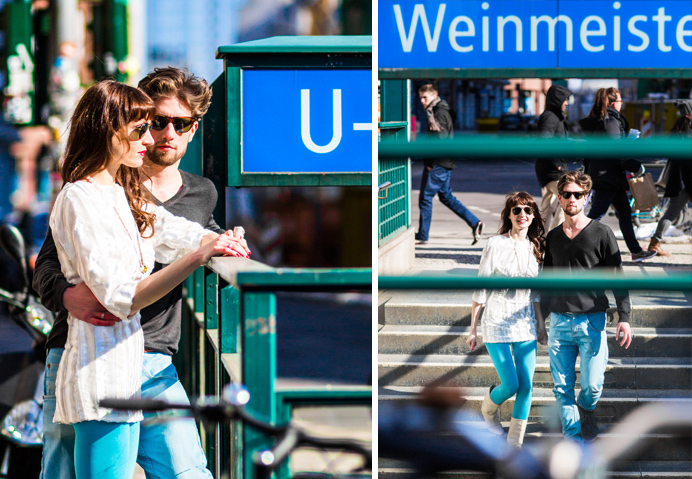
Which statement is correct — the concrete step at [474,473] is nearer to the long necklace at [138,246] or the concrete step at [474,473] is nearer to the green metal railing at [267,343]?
the green metal railing at [267,343]

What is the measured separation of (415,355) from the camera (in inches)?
163

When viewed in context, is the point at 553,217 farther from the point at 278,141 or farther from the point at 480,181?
the point at 480,181

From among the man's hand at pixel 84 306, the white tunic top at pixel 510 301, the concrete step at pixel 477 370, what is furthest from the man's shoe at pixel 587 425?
the man's hand at pixel 84 306

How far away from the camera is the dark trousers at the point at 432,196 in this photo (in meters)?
8.42

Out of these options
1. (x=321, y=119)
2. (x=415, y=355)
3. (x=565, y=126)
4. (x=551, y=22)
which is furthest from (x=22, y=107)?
(x=551, y=22)

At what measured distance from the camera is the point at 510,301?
1.94m

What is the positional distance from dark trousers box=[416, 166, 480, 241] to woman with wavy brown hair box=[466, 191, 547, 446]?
5.88 meters

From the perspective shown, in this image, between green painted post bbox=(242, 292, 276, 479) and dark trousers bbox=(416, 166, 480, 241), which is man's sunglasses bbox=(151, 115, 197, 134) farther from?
dark trousers bbox=(416, 166, 480, 241)

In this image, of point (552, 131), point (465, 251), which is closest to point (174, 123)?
point (552, 131)

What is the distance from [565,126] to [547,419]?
17.8ft

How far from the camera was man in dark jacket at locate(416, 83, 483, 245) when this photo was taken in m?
8.34

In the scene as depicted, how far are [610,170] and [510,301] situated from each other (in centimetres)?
569

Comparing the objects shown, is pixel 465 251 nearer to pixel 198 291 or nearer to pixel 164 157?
pixel 198 291

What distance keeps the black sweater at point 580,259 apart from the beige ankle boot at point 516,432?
28 centimetres
